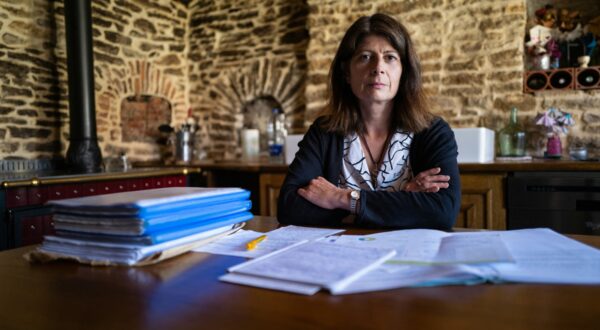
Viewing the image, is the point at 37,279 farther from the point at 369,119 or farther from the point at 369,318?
the point at 369,119

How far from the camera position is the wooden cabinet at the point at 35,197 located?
Result: 221 cm

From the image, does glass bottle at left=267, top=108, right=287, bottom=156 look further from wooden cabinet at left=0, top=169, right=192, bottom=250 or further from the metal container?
wooden cabinet at left=0, top=169, right=192, bottom=250

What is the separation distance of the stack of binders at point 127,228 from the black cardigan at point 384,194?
431 millimetres

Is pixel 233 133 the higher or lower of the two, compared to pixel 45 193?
higher

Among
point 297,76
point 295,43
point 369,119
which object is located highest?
point 295,43

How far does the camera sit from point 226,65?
4004mm

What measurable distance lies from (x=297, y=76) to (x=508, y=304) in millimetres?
3301

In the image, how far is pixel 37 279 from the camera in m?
0.67

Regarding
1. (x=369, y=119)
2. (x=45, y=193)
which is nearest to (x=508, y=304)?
(x=369, y=119)

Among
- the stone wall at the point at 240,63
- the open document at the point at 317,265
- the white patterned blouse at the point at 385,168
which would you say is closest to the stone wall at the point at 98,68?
the stone wall at the point at 240,63

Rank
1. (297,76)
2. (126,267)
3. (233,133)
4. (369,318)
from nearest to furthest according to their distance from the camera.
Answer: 1. (369,318)
2. (126,267)
3. (297,76)
4. (233,133)

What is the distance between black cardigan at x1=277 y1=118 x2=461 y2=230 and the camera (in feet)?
3.75

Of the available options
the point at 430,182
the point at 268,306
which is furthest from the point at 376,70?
the point at 268,306

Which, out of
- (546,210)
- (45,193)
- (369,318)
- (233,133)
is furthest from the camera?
(233,133)
